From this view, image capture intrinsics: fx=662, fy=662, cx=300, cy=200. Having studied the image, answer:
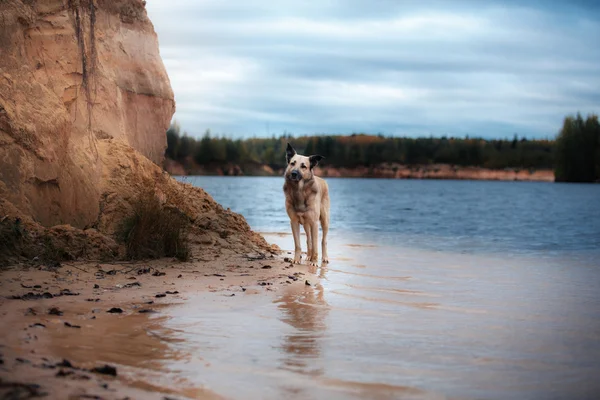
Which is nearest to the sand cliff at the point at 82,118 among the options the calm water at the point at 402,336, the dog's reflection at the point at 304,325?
the calm water at the point at 402,336

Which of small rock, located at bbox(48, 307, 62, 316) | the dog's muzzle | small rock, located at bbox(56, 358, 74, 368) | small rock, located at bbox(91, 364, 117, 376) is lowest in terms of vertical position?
small rock, located at bbox(91, 364, 117, 376)

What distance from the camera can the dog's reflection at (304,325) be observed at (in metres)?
5.53

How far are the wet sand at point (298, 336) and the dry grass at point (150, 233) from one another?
0.43 metres

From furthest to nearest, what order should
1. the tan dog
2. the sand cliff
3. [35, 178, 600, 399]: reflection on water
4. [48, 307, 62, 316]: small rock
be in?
the tan dog → the sand cliff → [48, 307, 62, 316]: small rock → [35, 178, 600, 399]: reflection on water

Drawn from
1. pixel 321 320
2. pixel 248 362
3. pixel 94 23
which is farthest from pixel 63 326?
pixel 94 23

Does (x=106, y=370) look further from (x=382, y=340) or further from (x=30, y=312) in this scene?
(x=382, y=340)

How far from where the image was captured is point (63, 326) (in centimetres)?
609

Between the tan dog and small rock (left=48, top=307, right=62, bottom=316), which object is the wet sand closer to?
small rock (left=48, top=307, right=62, bottom=316)

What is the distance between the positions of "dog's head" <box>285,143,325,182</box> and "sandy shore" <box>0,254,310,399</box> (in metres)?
1.52

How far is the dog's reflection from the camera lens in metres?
5.53

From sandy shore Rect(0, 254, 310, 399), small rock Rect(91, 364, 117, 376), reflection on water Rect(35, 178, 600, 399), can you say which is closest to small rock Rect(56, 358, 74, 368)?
sandy shore Rect(0, 254, 310, 399)

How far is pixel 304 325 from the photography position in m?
6.94

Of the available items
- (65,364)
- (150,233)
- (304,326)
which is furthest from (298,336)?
(150,233)

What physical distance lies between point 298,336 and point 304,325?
19.8 inches
